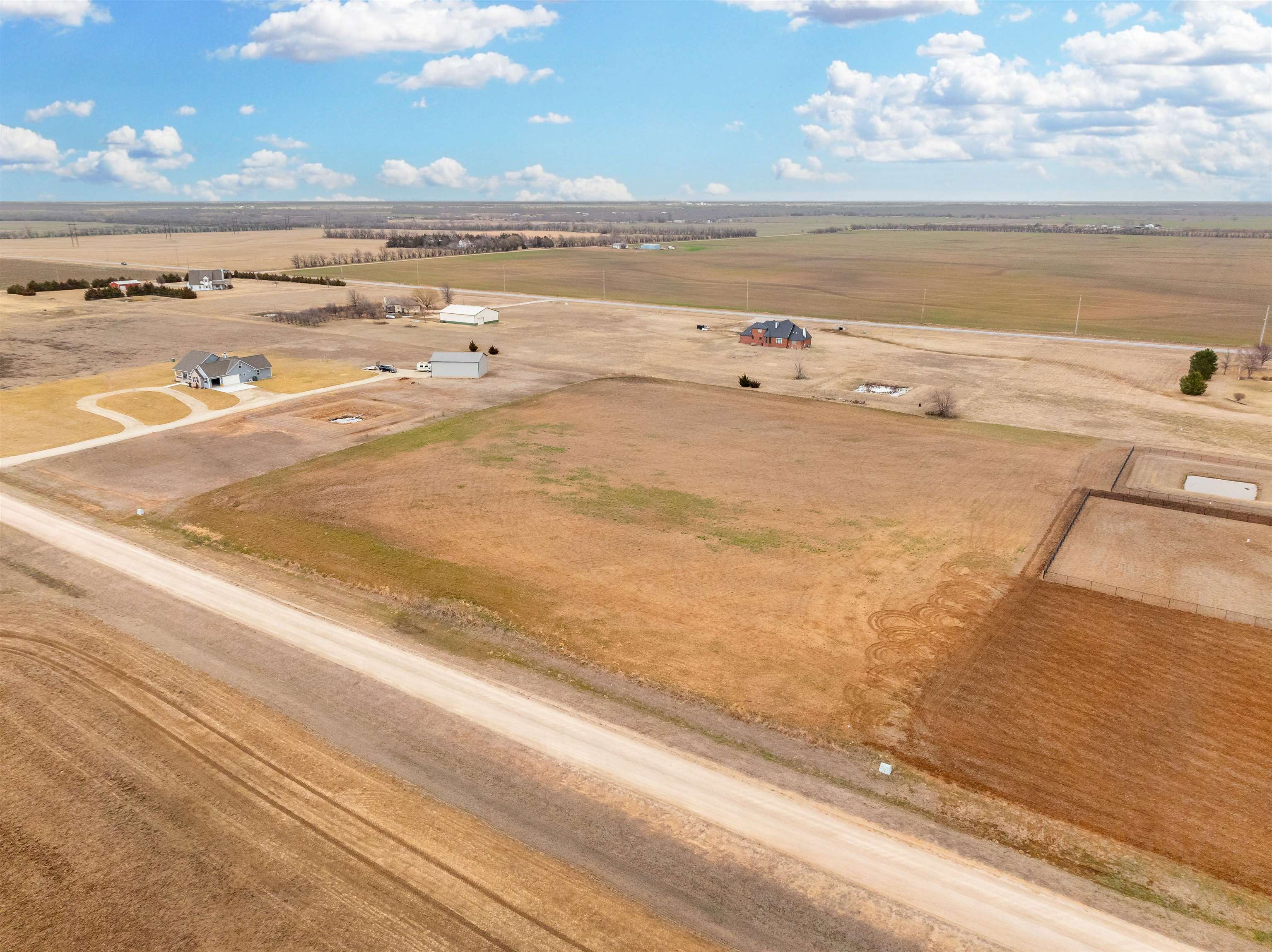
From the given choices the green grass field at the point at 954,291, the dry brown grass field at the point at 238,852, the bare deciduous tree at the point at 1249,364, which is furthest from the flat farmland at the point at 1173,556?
the green grass field at the point at 954,291

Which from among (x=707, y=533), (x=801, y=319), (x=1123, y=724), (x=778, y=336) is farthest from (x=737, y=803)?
(x=801, y=319)

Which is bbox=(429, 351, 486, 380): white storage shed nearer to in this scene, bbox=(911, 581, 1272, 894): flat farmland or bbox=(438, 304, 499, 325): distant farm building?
bbox=(438, 304, 499, 325): distant farm building

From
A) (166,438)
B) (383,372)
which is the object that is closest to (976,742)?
(166,438)

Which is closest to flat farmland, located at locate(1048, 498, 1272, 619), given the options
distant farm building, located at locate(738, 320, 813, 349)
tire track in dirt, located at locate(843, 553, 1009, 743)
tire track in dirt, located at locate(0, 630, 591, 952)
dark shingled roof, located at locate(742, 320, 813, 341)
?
tire track in dirt, located at locate(843, 553, 1009, 743)

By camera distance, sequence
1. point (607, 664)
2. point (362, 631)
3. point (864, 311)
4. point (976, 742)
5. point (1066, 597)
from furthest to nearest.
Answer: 1. point (864, 311)
2. point (1066, 597)
3. point (362, 631)
4. point (607, 664)
5. point (976, 742)

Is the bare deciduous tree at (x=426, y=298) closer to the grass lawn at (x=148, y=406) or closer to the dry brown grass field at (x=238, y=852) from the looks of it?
the grass lawn at (x=148, y=406)

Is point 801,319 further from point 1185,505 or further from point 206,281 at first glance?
point 206,281

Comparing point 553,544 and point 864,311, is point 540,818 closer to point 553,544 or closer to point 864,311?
point 553,544

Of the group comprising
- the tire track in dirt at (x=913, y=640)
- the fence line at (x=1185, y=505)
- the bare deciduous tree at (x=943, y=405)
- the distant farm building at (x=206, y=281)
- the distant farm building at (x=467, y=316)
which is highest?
the distant farm building at (x=206, y=281)
